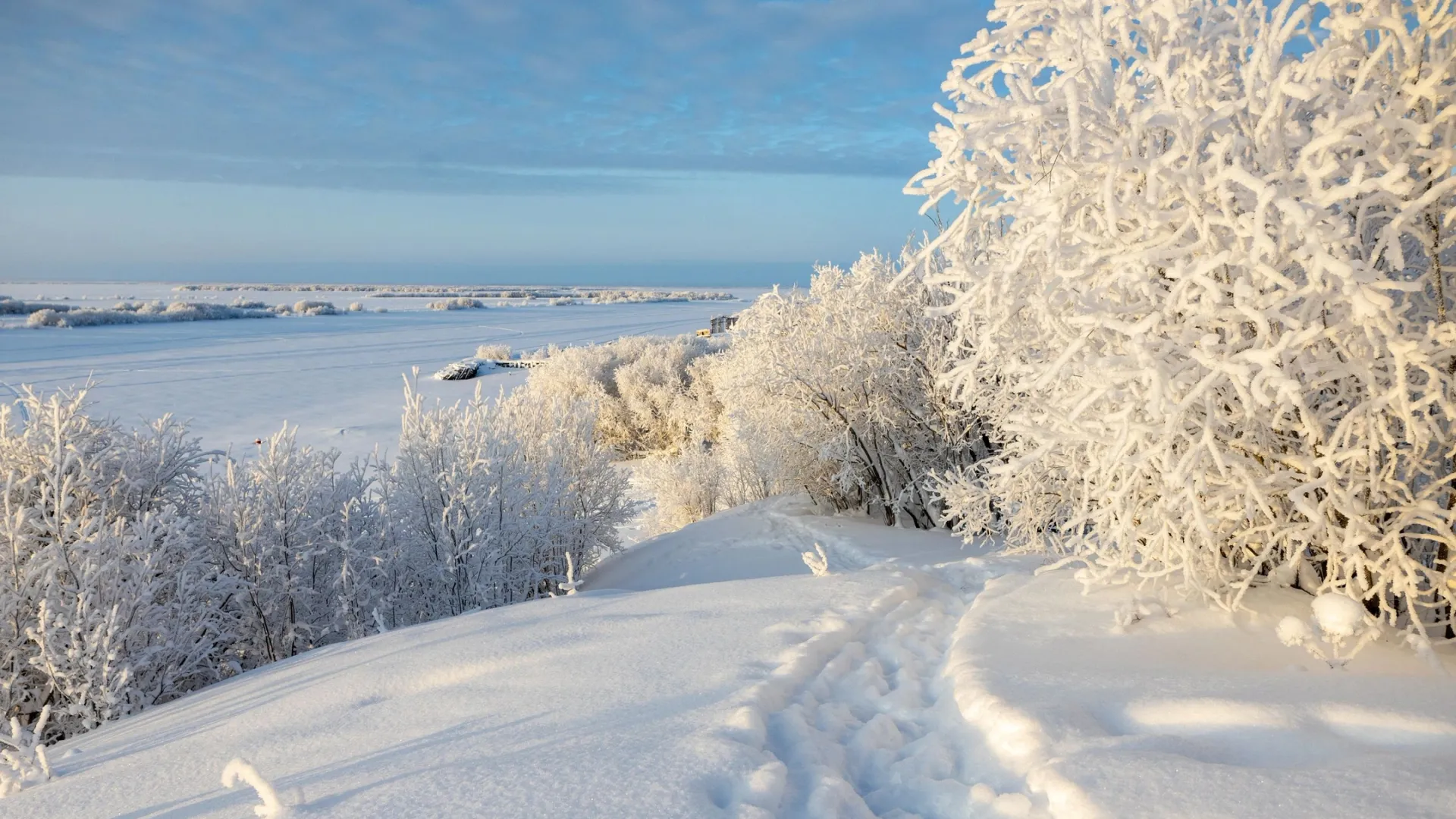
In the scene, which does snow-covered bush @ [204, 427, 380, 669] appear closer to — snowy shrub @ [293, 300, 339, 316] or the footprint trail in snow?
the footprint trail in snow

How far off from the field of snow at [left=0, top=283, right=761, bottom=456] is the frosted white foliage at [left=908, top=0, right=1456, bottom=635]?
4998 millimetres

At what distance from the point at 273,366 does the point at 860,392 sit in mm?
23833

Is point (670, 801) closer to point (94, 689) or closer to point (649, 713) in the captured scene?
point (649, 713)

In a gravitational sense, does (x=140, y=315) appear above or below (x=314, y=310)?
below

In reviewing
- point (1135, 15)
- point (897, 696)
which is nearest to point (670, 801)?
point (897, 696)

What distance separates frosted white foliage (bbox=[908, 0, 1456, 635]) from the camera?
2.50 meters

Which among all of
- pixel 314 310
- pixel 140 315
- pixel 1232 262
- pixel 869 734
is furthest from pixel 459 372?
pixel 314 310

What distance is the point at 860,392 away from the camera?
8.96 m

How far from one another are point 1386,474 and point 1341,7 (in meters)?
1.65

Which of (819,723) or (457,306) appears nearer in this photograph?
(819,723)

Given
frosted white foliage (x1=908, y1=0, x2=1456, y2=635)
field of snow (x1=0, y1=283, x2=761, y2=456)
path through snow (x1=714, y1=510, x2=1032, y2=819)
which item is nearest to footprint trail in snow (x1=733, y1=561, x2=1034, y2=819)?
path through snow (x1=714, y1=510, x2=1032, y2=819)

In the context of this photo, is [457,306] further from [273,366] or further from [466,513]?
[466,513]

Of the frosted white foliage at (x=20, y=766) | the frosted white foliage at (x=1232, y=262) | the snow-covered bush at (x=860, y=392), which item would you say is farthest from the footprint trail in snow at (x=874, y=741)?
the snow-covered bush at (x=860, y=392)

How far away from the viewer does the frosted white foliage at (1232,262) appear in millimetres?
2502
